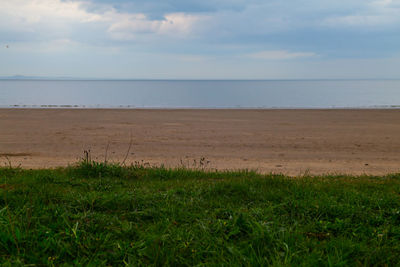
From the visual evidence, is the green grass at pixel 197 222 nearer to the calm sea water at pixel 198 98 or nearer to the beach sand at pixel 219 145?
the beach sand at pixel 219 145

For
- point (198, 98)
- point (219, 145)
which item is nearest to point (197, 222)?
point (219, 145)

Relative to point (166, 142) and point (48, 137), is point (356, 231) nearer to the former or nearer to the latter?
point (166, 142)

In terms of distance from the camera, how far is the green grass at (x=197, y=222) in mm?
2953

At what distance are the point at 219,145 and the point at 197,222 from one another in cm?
890

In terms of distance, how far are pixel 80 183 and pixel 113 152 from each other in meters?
6.05

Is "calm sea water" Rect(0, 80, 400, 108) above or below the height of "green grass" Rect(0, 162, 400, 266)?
above

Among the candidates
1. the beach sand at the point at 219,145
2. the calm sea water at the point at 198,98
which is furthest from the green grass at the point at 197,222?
the calm sea water at the point at 198,98

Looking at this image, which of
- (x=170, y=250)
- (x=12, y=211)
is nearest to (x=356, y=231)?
(x=170, y=250)

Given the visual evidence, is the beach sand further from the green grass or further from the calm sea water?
the calm sea water

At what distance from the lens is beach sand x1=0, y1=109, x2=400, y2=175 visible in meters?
9.48

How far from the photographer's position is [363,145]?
42.2 feet

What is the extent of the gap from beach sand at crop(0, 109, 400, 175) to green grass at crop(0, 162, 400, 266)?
2.59m

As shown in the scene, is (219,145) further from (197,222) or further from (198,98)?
(198,98)

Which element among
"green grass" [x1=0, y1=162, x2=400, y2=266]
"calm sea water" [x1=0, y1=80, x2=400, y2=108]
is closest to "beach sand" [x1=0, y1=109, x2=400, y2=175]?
"green grass" [x1=0, y1=162, x2=400, y2=266]
